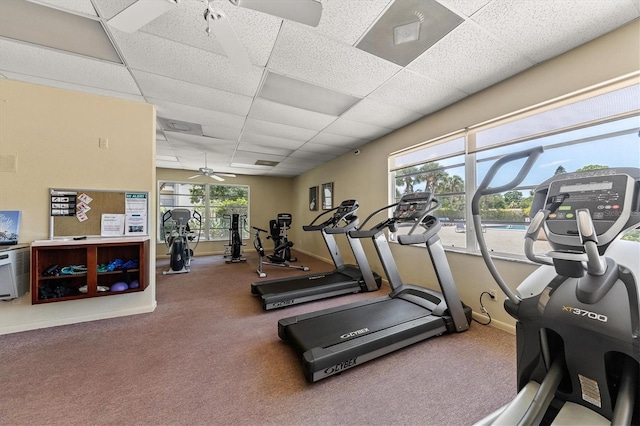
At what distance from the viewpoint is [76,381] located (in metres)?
1.82

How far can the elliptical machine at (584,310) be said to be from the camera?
1069mm

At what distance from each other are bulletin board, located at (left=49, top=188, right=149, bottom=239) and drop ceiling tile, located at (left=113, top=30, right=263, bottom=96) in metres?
1.63

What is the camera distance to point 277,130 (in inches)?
160

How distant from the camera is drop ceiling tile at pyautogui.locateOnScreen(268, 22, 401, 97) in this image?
77.4 inches

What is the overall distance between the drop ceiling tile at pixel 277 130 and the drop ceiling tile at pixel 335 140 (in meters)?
0.17

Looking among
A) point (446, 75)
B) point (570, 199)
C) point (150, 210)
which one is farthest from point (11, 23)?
point (570, 199)

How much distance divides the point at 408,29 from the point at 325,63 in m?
0.77

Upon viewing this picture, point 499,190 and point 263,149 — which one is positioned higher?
point 263,149

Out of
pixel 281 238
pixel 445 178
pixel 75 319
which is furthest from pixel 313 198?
pixel 75 319

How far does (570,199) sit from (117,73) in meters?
3.94

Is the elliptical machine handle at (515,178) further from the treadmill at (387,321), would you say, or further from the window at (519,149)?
the window at (519,149)

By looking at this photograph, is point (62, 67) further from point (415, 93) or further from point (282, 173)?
point (282, 173)

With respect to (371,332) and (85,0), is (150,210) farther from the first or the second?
(371,332)

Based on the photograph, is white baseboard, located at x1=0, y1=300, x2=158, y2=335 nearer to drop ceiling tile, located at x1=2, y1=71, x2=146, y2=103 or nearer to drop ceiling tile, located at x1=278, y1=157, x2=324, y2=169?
drop ceiling tile, located at x1=2, y1=71, x2=146, y2=103
